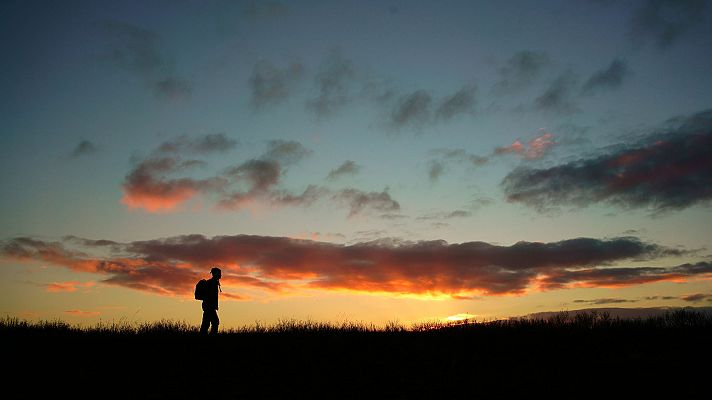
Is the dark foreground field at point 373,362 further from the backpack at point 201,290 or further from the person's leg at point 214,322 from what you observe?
the backpack at point 201,290

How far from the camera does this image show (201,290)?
1634cm

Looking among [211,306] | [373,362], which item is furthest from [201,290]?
[373,362]

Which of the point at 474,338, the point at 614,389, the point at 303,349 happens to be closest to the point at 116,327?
the point at 303,349

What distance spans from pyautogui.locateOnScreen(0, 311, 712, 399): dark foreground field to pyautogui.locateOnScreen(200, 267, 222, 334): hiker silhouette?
21.7 inches

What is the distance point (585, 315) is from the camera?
1706 cm

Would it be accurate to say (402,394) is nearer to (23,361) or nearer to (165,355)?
(165,355)

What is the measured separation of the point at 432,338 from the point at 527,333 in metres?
2.73

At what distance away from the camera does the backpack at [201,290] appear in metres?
16.3

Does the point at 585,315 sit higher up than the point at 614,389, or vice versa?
the point at 585,315

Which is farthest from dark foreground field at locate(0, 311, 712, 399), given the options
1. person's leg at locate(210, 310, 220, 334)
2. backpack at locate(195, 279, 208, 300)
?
backpack at locate(195, 279, 208, 300)

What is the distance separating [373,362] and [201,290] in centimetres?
711

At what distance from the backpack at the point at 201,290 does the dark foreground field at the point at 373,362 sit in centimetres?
115

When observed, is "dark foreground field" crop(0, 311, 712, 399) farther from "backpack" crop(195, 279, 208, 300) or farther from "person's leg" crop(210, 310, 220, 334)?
"backpack" crop(195, 279, 208, 300)

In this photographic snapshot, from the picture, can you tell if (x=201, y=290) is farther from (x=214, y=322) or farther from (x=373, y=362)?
(x=373, y=362)
